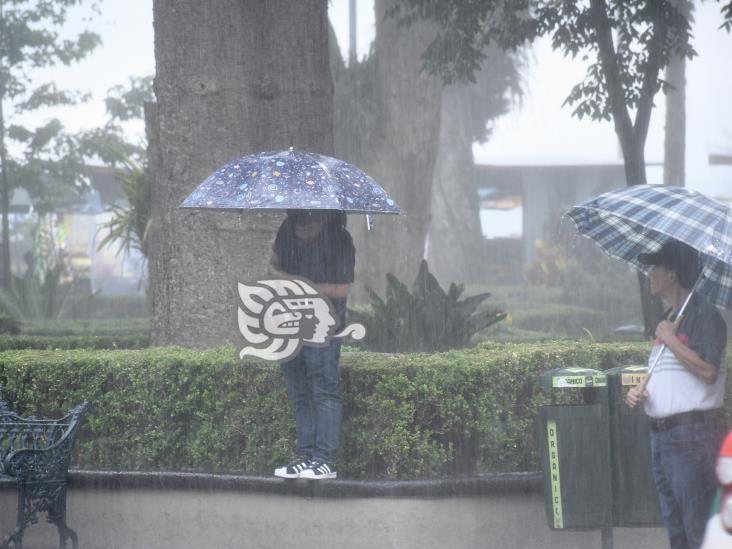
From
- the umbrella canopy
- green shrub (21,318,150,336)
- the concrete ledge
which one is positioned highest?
the umbrella canopy

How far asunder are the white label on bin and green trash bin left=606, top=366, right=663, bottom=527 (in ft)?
1.01

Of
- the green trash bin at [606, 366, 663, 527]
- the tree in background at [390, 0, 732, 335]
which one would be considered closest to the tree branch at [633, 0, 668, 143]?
the tree in background at [390, 0, 732, 335]

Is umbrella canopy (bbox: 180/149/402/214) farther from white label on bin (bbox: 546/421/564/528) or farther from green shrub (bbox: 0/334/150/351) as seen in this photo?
green shrub (bbox: 0/334/150/351)

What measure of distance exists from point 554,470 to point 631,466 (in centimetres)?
43

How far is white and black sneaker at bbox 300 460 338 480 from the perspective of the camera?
675 centimetres

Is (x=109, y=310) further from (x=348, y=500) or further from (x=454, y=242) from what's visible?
(x=348, y=500)

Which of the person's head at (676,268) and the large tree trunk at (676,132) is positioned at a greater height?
the large tree trunk at (676,132)

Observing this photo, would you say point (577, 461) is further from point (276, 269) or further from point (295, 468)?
point (276, 269)

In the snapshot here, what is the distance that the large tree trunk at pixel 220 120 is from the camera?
844 centimetres

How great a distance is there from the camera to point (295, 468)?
6809mm

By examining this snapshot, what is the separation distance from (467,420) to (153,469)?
2082mm

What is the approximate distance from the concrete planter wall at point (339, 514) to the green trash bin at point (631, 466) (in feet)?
2.56

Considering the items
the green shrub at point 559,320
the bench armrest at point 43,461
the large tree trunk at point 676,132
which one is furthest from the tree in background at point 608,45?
the large tree trunk at point 676,132

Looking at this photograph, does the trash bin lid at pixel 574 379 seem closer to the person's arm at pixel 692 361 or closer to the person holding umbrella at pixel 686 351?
the person holding umbrella at pixel 686 351
